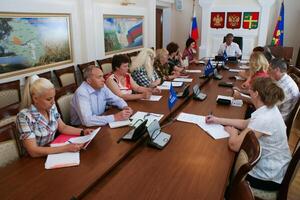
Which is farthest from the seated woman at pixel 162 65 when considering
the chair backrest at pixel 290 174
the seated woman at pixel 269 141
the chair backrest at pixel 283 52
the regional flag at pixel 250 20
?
the regional flag at pixel 250 20

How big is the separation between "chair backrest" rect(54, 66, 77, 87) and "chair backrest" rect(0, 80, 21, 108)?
72cm

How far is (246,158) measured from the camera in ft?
4.75

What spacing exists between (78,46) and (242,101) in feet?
9.28

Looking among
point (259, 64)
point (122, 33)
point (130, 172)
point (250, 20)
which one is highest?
point (250, 20)

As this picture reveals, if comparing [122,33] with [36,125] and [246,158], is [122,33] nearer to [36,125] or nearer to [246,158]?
[36,125]

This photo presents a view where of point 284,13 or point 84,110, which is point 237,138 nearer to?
point 84,110

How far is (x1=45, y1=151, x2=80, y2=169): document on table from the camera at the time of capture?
1.46 meters

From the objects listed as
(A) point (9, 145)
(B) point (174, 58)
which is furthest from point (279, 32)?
(A) point (9, 145)

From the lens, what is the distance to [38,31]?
3.49 metres

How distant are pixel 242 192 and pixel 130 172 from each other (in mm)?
599

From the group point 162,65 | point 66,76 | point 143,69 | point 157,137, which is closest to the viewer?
point 157,137

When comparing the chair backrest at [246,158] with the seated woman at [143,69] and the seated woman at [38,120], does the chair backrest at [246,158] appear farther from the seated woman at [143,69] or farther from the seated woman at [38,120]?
the seated woman at [143,69]

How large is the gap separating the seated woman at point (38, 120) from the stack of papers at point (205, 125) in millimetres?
842

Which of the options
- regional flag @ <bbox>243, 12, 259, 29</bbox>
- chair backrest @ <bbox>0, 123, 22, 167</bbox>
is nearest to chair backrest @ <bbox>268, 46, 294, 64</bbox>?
regional flag @ <bbox>243, 12, 259, 29</bbox>
